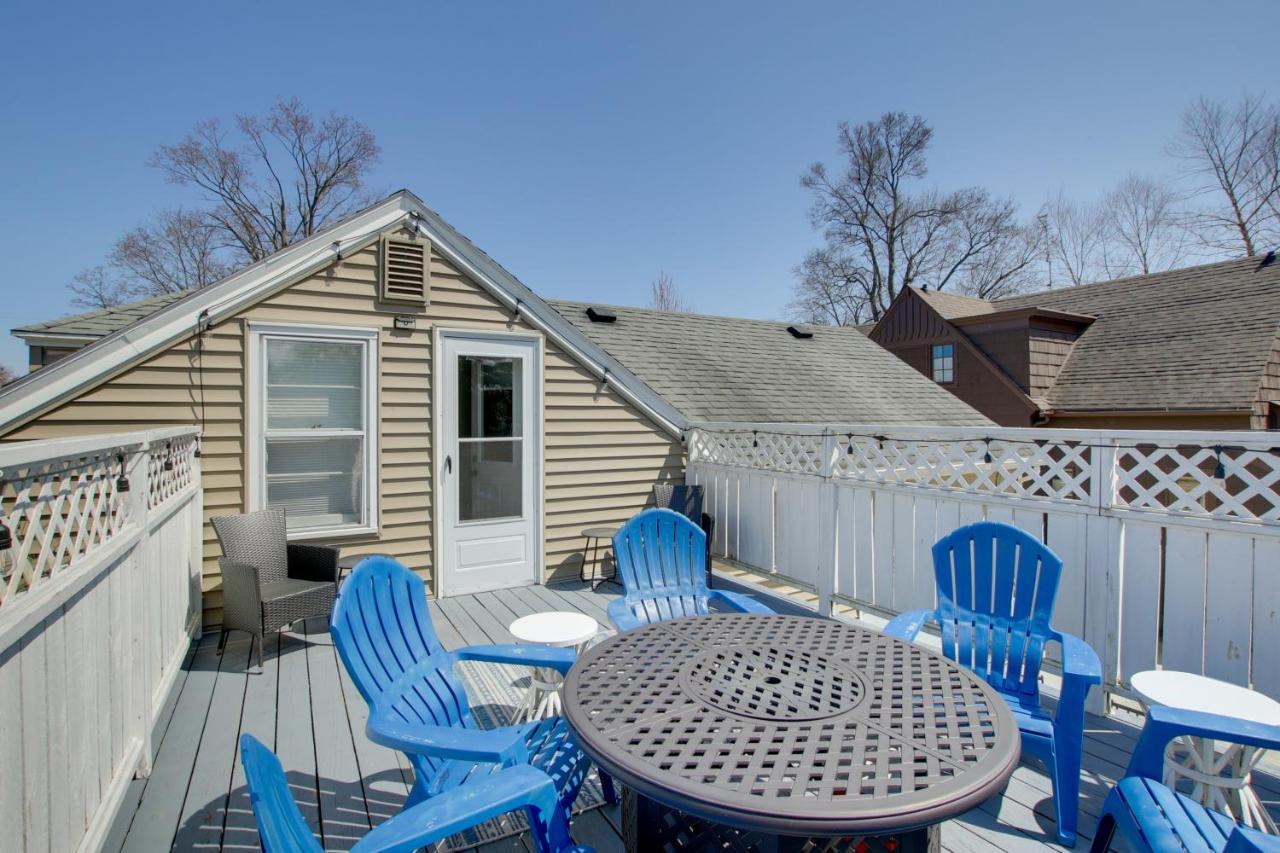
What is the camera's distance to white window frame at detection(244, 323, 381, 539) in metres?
4.71

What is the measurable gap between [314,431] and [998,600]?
15.4 ft

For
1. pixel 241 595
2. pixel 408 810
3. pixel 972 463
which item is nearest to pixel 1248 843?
pixel 408 810

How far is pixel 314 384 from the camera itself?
4.99m

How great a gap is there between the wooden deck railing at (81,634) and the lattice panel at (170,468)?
0.06 feet

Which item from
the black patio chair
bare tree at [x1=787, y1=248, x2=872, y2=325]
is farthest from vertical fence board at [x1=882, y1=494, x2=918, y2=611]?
bare tree at [x1=787, y1=248, x2=872, y2=325]

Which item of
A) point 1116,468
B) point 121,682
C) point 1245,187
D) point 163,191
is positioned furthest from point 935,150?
point 121,682

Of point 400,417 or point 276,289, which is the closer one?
point 276,289

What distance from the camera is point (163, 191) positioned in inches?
643

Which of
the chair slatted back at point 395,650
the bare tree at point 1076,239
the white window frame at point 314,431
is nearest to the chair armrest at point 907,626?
the chair slatted back at point 395,650

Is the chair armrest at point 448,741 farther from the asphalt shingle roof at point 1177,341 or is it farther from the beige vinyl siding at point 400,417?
the asphalt shingle roof at point 1177,341

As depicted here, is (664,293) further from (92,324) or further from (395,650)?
(395,650)

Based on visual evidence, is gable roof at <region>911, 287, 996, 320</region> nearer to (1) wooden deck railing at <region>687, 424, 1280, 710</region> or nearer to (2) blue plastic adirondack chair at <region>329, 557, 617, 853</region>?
(1) wooden deck railing at <region>687, 424, 1280, 710</region>

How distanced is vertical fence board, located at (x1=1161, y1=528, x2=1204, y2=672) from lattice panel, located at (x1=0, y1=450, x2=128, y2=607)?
411 centimetres

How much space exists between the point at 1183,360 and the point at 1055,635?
12486 millimetres
